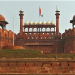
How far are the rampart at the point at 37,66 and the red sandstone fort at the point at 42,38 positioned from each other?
48.6 ft

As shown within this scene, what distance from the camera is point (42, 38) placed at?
1225 inches

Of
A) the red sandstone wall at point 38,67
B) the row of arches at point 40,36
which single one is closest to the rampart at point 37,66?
the red sandstone wall at point 38,67

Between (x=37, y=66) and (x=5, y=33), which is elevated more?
(x=5, y=33)

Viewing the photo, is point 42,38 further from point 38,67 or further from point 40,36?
point 38,67

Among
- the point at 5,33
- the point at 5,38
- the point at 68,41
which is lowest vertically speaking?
the point at 68,41

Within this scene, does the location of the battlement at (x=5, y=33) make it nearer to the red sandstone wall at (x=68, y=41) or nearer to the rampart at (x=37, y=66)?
the red sandstone wall at (x=68, y=41)

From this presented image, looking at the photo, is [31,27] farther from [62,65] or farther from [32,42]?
[62,65]

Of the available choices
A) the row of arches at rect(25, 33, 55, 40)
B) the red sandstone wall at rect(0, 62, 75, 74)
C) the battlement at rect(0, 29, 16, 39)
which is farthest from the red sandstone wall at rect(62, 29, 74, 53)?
the red sandstone wall at rect(0, 62, 75, 74)

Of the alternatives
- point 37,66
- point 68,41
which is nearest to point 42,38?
point 68,41

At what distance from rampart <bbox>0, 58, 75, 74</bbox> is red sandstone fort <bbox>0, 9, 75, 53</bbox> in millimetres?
14800

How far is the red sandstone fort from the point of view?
2812 centimetres

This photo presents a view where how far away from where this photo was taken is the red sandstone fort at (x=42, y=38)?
92.2 feet

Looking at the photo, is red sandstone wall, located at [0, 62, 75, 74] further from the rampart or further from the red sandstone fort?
the red sandstone fort

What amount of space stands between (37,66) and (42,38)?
1848cm
